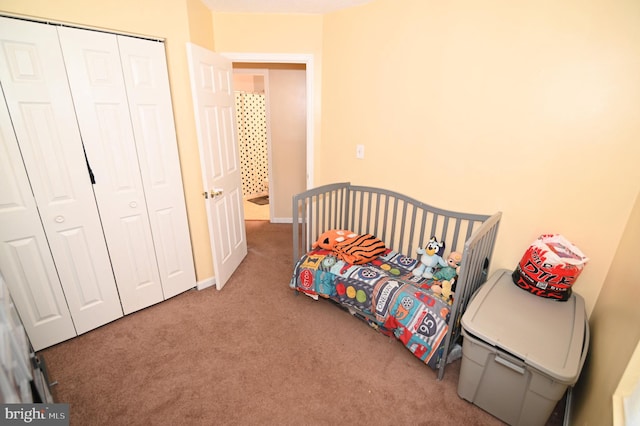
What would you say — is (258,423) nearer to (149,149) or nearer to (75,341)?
(75,341)

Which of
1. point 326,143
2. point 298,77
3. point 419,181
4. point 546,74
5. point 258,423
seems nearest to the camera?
point 258,423

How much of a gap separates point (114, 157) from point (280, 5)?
1.73 m

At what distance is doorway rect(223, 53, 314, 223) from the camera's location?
351 cm

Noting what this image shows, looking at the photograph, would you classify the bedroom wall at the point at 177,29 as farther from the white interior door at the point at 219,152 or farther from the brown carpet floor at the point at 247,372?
the brown carpet floor at the point at 247,372

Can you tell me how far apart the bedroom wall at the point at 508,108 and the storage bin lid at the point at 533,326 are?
0.30 meters

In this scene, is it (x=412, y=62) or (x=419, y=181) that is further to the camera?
(x=419, y=181)

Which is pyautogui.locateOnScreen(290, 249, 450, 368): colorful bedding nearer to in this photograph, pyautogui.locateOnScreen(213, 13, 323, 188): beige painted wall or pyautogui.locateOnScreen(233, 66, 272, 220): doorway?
pyautogui.locateOnScreen(213, 13, 323, 188): beige painted wall

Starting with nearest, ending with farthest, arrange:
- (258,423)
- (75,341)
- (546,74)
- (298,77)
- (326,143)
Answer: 1. (258,423)
2. (546,74)
3. (75,341)
4. (326,143)
5. (298,77)

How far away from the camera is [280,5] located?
7.51ft

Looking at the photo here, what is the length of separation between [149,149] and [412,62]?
78.3 inches

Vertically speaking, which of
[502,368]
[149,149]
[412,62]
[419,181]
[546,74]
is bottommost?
[502,368]

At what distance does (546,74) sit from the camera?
153 cm

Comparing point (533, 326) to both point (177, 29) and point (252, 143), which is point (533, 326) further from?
point (252, 143)

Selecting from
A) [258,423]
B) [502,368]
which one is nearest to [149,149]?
[258,423]
